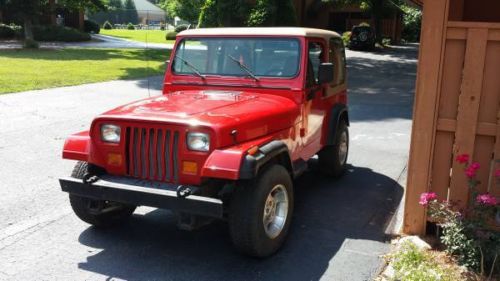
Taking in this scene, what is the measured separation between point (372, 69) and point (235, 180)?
62.9ft

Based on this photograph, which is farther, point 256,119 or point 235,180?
point 256,119

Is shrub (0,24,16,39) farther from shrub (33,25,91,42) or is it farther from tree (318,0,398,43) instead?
tree (318,0,398,43)

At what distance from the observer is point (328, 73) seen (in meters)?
5.08

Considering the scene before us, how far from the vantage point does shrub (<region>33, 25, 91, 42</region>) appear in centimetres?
3069

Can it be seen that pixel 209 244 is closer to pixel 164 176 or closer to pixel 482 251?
pixel 164 176

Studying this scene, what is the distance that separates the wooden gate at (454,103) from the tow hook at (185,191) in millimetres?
1888

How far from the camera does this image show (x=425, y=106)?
418cm

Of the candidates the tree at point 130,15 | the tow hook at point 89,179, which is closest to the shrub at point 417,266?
the tow hook at point 89,179

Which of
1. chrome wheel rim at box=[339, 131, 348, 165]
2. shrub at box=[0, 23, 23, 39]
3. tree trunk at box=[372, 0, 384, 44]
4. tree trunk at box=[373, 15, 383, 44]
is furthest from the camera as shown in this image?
tree trunk at box=[373, 15, 383, 44]

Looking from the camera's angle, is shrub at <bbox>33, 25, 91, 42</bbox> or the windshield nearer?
the windshield

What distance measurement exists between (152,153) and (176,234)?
103 centimetres

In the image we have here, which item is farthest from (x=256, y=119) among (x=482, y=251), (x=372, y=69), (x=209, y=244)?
(x=372, y=69)

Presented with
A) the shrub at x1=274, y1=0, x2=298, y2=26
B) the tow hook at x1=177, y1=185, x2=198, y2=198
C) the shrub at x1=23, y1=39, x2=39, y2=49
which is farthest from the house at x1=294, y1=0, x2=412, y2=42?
the tow hook at x1=177, y1=185, x2=198, y2=198

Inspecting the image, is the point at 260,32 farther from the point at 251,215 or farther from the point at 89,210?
the point at 89,210
